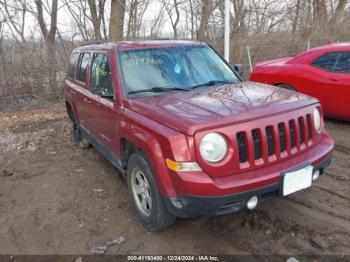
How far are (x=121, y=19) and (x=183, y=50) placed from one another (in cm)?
880

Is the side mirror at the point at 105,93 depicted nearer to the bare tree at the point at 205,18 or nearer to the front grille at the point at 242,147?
the front grille at the point at 242,147

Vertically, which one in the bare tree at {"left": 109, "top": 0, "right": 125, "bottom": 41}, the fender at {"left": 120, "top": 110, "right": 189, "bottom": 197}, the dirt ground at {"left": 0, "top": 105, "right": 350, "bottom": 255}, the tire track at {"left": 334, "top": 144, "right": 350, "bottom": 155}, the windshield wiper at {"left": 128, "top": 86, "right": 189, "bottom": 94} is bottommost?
the dirt ground at {"left": 0, "top": 105, "right": 350, "bottom": 255}

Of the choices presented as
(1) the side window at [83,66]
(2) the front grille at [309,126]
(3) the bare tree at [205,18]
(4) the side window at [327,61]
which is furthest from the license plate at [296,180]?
(3) the bare tree at [205,18]

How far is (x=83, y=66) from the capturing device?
17.1ft

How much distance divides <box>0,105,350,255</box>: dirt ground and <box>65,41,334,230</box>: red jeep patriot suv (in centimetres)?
34

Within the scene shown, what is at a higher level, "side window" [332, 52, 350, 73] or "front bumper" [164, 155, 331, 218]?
"side window" [332, 52, 350, 73]

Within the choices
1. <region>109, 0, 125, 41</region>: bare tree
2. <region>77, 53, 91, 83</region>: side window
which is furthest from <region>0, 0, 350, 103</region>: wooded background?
<region>77, 53, 91, 83</region>: side window

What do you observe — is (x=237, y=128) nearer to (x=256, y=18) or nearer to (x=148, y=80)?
(x=148, y=80)

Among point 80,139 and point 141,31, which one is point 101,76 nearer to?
point 80,139

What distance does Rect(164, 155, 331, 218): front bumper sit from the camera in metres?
2.67

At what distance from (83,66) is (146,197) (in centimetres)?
267

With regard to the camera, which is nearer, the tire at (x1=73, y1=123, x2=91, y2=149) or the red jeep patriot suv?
the red jeep patriot suv

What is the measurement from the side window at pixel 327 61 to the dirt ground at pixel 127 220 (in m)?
1.61

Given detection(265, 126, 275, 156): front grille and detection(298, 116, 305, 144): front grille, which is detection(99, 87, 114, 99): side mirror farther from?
detection(298, 116, 305, 144): front grille
